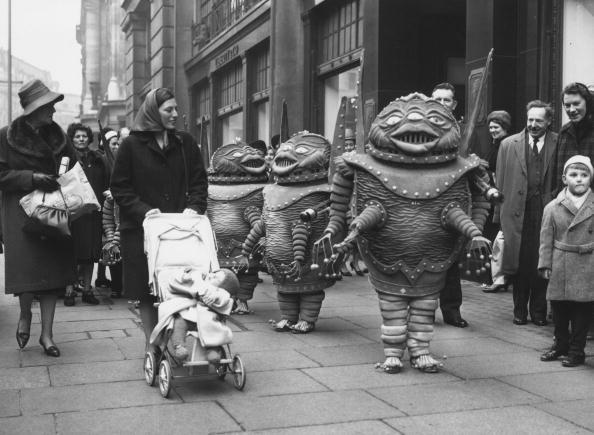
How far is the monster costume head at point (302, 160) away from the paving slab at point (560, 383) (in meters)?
2.49

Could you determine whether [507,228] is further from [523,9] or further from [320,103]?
[320,103]

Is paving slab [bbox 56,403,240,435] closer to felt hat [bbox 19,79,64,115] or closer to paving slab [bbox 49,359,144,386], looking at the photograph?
paving slab [bbox 49,359,144,386]

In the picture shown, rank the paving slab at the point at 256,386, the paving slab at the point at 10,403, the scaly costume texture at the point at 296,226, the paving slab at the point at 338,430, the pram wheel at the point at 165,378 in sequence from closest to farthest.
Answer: the paving slab at the point at 338,430 → the paving slab at the point at 10,403 → the pram wheel at the point at 165,378 → the paving slab at the point at 256,386 → the scaly costume texture at the point at 296,226

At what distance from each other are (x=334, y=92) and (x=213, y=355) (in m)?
10.8

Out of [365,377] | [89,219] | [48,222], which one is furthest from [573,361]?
[89,219]

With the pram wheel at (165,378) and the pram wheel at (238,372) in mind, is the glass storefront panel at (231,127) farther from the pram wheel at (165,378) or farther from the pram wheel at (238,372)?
the pram wheel at (165,378)

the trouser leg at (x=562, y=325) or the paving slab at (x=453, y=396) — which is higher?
the trouser leg at (x=562, y=325)

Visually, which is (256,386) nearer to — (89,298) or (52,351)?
(52,351)

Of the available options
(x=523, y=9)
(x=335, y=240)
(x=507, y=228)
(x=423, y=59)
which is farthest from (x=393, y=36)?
(x=335, y=240)

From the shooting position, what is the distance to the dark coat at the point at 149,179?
5.95 m

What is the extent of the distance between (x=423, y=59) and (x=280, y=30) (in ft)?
12.0

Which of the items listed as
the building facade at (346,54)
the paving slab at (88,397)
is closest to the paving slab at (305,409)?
the paving slab at (88,397)

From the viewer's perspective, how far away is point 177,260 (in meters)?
5.66

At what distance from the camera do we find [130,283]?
236 inches
